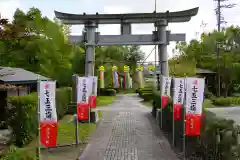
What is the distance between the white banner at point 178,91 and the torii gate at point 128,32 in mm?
7135

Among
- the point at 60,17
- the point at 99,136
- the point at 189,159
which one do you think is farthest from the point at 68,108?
the point at 189,159

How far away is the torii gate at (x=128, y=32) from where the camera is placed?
2031cm

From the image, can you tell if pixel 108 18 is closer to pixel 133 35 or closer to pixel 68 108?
pixel 133 35

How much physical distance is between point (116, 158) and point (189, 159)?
2435 millimetres

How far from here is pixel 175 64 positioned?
44.2 metres

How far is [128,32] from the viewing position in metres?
20.8

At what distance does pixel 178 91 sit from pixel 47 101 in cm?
503

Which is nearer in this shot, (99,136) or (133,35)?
(99,136)

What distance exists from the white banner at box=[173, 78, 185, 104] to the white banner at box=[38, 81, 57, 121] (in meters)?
4.65

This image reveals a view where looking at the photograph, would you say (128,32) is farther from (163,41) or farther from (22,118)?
(22,118)

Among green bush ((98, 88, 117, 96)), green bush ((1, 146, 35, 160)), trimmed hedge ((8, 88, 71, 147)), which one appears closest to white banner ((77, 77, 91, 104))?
trimmed hedge ((8, 88, 71, 147))

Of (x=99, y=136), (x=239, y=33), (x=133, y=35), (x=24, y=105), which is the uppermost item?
(x=239, y=33)

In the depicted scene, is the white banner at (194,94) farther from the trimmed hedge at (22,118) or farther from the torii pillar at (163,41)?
the torii pillar at (163,41)

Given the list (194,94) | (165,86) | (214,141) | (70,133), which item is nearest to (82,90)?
(70,133)
